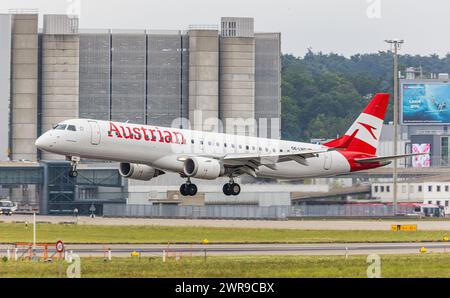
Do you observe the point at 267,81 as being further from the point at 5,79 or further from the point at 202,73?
the point at 5,79

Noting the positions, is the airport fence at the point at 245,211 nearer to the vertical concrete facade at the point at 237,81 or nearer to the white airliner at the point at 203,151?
the white airliner at the point at 203,151

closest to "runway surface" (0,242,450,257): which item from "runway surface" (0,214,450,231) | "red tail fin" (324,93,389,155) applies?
"red tail fin" (324,93,389,155)

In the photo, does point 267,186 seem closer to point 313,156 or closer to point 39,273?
point 313,156

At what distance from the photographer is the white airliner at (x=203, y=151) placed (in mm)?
82625

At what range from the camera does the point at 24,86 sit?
189 m

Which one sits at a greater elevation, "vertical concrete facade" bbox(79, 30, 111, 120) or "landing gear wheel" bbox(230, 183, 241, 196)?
"vertical concrete facade" bbox(79, 30, 111, 120)

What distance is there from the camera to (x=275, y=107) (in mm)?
199125

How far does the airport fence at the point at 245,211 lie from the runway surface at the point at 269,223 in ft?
19.1

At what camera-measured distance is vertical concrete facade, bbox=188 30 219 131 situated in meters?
191

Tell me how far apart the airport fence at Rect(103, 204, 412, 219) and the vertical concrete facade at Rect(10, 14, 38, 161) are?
4040cm

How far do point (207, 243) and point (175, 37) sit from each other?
103492 mm

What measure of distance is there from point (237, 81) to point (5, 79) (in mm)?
37161

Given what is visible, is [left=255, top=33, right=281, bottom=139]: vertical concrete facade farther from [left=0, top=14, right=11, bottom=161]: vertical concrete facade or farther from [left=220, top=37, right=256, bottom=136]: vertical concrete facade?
[left=0, top=14, right=11, bottom=161]: vertical concrete facade

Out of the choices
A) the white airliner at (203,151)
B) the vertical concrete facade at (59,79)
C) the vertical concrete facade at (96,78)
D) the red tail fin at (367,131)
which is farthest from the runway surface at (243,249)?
the vertical concrete facade at (96,78)
